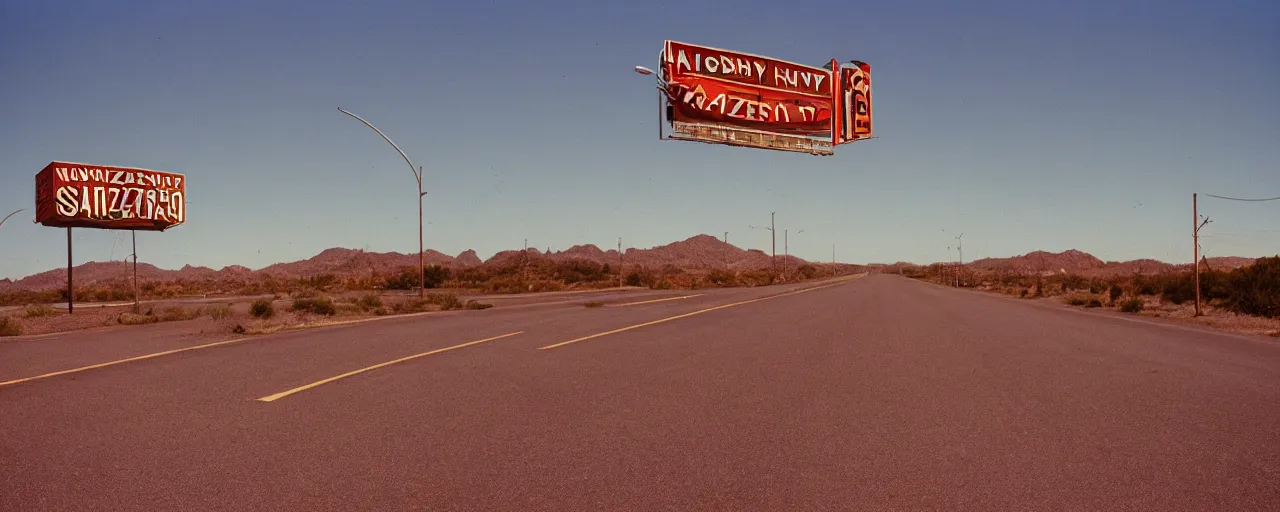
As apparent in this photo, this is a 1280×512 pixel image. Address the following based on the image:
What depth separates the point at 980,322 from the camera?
20.0 metres

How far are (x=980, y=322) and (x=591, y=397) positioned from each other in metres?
16.1

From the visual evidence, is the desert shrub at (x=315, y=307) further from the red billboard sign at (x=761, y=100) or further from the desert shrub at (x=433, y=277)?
the desert shrub at (x=433, y=277)

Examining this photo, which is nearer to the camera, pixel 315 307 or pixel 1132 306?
pixel 315 307

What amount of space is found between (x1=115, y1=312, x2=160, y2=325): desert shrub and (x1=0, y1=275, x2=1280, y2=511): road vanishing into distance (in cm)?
1093

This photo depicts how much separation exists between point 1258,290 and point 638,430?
32550 mm

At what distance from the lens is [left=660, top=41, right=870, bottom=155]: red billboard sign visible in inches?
622

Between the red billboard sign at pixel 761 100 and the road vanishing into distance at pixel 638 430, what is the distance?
631 cm

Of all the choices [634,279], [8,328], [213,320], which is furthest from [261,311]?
[634,279]

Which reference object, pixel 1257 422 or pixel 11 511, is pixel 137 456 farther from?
pixel 1257 422

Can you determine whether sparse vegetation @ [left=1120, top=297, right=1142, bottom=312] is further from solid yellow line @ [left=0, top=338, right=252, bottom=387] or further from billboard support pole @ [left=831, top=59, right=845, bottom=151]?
solid yellow line @ [left=0, top=338, right=252, bottom=387]

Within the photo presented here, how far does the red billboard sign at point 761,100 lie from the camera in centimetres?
1579

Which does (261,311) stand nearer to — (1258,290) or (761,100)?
(761,100)

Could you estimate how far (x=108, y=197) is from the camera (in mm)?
30109

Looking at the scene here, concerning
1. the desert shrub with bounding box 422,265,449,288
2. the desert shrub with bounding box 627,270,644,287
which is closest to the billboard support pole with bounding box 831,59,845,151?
the desert shrub with bounding box 627,270,644,287
